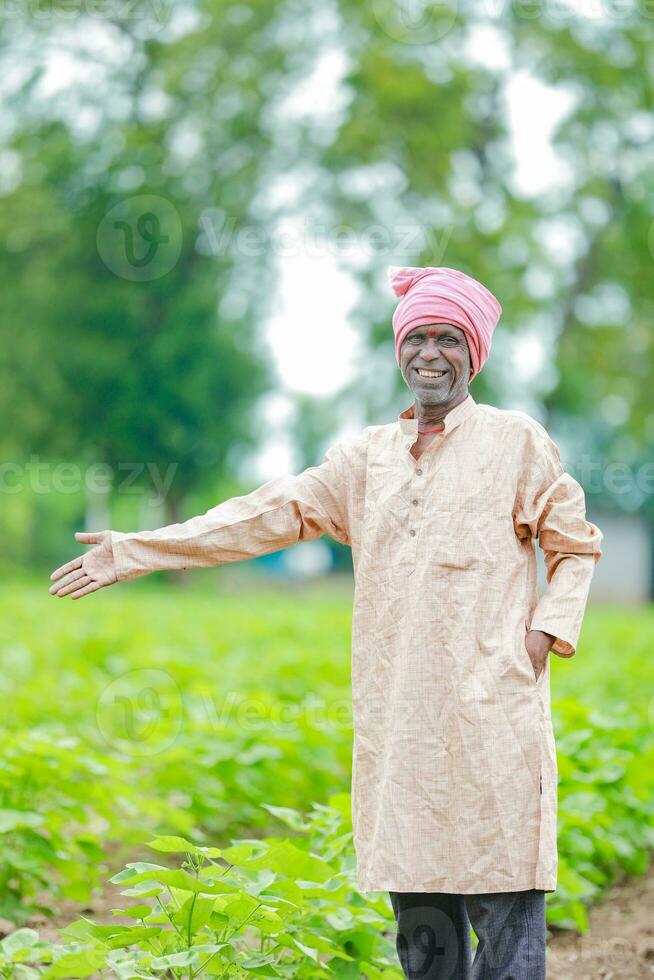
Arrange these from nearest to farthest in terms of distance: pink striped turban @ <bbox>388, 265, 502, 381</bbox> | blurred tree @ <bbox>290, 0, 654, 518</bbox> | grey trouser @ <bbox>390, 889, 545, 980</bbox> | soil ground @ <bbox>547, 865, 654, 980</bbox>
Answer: grey trouser @ <bbox>390, 889, 545, 980</bbox>
pink striped turban @ <bbox>388, 265, 502, 381</bbox>
soil ground @ <bbox>547, 865, 654, 980</bbox>
blurred tree @ <bbox>290, 0, 654, 518</bbox>

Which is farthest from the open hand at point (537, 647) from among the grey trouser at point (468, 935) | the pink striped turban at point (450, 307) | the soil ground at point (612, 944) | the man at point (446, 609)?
the soil ground at point (612, 944)

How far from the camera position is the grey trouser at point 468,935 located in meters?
2.83

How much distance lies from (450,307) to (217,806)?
258 cm

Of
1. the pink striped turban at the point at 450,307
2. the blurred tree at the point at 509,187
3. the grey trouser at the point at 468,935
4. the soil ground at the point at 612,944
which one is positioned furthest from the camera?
the blurred tree at the point at 509,187

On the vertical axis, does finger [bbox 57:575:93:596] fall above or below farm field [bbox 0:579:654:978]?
above

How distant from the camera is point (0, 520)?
32.0 meters

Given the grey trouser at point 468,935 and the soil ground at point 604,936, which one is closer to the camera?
the grey trouser at point 468,935

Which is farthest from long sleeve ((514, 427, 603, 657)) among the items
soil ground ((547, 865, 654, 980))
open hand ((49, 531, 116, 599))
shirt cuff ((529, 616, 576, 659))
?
soil ground ((547, 865, 654, 980))

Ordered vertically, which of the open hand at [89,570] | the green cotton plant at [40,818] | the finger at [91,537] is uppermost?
the finger at [91,537]

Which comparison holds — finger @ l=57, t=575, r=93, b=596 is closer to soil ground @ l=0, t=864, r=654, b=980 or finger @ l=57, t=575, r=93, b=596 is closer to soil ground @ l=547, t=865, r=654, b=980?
soil ground @ l=0, t=864, r=654, b=980

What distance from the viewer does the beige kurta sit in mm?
2797

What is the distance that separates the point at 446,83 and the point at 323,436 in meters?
36.4

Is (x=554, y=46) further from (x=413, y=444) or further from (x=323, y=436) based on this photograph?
(x=323, y=436)

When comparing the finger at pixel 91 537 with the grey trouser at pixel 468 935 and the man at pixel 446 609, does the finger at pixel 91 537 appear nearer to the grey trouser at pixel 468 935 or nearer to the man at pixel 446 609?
the man at pixel 446 609
